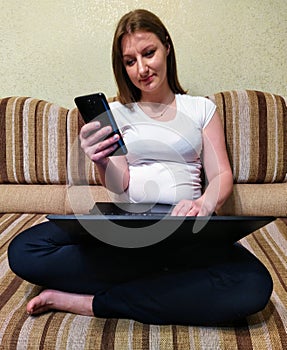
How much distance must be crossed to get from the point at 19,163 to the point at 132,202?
1.96 feet

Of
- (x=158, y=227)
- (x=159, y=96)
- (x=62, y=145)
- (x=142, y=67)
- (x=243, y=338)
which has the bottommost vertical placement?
(x=243, y=338)

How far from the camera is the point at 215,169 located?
132cm

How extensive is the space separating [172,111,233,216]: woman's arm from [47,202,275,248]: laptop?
0.22 metres

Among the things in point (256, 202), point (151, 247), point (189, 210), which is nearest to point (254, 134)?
point (256, 202)

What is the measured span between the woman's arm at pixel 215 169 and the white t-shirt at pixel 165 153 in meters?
0.02

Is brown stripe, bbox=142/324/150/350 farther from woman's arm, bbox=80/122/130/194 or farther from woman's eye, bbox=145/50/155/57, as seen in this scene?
woman's eye, bbox=145/50/155/57

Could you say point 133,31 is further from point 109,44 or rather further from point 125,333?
point 125,333

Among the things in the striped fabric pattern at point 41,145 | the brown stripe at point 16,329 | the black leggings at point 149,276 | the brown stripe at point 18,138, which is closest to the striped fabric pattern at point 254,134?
the striped fabric pattern at point 41,145


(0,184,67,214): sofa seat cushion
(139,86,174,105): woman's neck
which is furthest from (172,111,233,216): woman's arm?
(0,184,67,214): sofa seat cushion

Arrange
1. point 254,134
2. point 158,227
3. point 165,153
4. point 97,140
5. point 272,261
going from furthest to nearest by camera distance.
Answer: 1. point 254,134
2. point 165,153
3. point 272,261
4. point 97,140
5. point 158,227

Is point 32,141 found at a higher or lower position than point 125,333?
higher

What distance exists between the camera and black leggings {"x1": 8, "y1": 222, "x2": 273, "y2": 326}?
0.91 m

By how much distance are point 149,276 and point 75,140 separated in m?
0.81

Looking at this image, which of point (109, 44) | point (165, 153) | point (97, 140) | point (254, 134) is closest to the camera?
point (97, 140)
